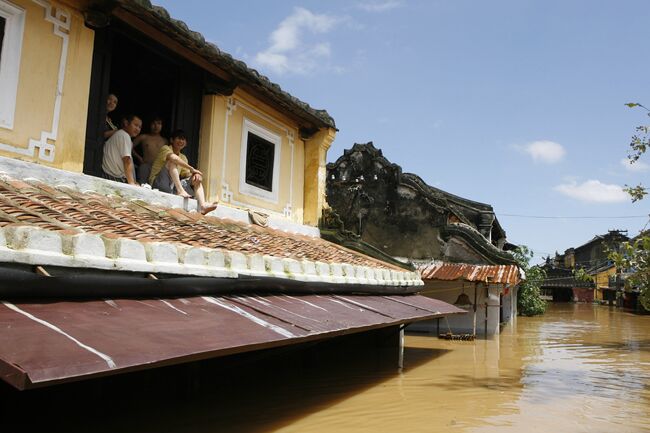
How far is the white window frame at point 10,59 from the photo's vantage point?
577 cm

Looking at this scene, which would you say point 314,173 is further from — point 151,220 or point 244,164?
point 151,220

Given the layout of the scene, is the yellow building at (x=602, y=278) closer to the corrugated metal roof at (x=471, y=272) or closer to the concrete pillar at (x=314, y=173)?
the corrugated metal roof at (x=471, y=272)

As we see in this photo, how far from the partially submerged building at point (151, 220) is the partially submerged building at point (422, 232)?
7.16 meters

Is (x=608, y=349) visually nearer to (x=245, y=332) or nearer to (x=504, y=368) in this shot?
(x=504, y=368)

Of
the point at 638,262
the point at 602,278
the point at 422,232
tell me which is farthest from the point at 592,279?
the point at 638,262

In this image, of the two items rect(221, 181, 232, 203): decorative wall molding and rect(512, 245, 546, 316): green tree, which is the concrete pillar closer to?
rect(221, 181, 232, 203): decorative wall molding

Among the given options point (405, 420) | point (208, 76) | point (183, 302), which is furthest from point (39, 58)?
point (405, 420)

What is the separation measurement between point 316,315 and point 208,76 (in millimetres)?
4819

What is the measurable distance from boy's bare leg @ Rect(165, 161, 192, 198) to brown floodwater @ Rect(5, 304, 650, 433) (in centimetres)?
237

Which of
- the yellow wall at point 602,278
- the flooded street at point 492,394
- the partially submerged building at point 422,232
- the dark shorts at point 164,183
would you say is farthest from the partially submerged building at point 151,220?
the yellow wall at point 602,278

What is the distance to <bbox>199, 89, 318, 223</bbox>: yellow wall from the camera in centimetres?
870

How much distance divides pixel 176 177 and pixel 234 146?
1.86m

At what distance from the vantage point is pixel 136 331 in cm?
338

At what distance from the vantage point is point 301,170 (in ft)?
37.3
